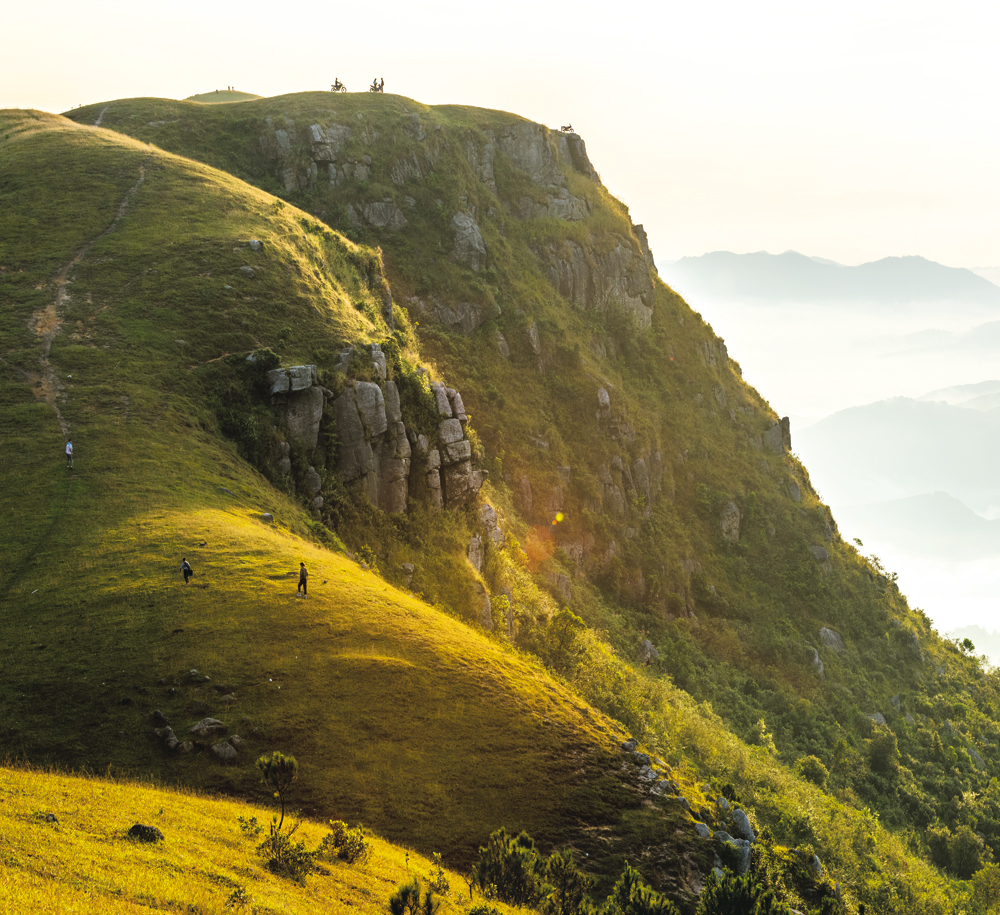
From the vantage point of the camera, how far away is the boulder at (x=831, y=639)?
80.8 m

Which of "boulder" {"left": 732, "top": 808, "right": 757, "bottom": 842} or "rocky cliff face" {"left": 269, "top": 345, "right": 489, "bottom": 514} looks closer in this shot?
"boulder" {"left": 732, "top": 808, "right": 757, "bottom": 842}

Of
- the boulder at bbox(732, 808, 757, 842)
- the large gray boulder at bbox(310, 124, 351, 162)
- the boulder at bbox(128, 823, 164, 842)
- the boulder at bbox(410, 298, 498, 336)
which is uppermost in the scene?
the large gray boulder at bbox(310, 124, 351, 162)

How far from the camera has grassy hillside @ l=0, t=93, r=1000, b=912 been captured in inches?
856

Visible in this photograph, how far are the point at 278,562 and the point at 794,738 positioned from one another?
2360 inches

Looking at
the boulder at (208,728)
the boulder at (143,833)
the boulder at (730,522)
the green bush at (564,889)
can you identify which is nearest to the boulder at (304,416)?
the boulder at (208,728)

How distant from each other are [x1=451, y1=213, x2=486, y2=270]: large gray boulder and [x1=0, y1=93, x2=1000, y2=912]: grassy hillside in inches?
34.0

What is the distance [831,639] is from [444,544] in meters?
Result: 62.0

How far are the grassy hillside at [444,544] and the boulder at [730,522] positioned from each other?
0.76 meters

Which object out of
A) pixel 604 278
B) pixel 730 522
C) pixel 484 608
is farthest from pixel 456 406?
pixel 604 278

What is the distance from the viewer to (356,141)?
270 ft

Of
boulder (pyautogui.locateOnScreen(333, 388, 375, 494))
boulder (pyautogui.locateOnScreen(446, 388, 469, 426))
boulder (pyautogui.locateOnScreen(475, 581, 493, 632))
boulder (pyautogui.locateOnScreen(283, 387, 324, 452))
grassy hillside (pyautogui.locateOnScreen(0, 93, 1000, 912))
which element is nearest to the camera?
grassy hillside (pyautogui.locateOnScreen(0, 93, 1000, 912))

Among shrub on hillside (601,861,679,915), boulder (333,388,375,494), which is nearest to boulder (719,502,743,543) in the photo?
boulder (333,388,375,494)

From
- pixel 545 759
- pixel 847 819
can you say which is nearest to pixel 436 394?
pixel 545 759

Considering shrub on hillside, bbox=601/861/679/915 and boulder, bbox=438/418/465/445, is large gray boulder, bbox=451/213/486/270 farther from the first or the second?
shrub on hillside, bbox=601/861/679/915
